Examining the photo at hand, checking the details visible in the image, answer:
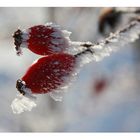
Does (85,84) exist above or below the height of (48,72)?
above

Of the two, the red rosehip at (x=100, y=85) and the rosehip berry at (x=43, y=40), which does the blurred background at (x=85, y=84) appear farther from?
the rosehip berry at (x=43, y=40)

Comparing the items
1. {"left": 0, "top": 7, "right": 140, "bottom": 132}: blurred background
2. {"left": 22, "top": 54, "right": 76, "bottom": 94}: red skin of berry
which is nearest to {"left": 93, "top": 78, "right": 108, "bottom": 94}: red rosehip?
{"left": 0, "top": 7, "right": 140, "bottom": 132}: blurred background

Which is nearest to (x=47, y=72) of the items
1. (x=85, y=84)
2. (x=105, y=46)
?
(x=105, y=46)

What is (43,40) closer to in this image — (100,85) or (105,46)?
(105,46)

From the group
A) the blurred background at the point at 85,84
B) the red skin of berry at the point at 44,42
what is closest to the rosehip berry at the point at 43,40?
the red skin of berry at the point at 44,42

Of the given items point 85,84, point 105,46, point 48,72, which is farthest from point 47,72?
point 85,84

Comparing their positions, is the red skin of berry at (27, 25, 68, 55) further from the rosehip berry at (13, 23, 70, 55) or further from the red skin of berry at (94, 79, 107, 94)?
the red skin of berry at (94, 79, 107, 94)

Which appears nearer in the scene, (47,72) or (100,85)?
(47,72)
